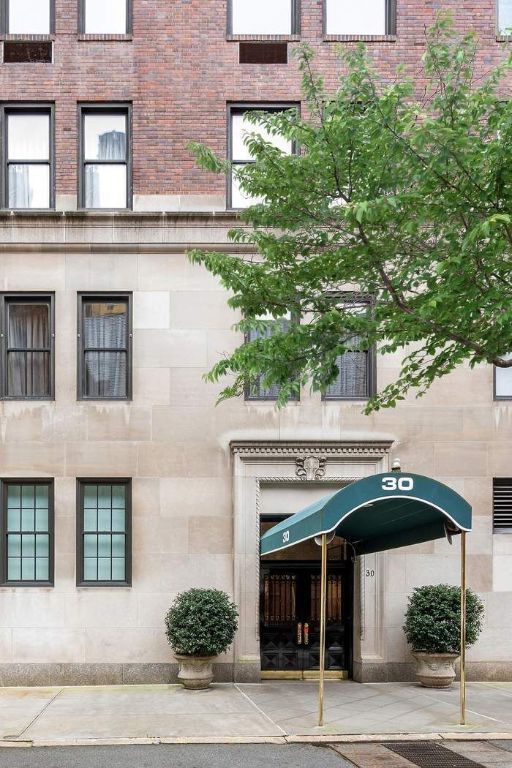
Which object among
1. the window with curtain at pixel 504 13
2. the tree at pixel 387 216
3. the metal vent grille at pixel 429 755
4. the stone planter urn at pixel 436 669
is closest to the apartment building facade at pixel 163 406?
the window with curtain at pixel 504 13

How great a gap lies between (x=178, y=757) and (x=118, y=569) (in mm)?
6043

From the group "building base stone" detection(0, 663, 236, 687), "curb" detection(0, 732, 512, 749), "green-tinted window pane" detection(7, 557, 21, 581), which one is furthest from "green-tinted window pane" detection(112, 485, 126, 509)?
"curb" detection(0, 732, 512, 749)

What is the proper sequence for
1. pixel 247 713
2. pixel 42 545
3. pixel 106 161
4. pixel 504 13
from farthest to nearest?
pixel 504 13 < pixel 106 161 < pixel 42 545 < pixel 247 713

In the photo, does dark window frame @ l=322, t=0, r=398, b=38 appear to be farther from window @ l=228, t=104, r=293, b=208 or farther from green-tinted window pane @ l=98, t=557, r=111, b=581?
green-tinted window pane @ l=98, t=557, r=111, b=581

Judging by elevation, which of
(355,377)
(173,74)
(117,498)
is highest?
(173,74)

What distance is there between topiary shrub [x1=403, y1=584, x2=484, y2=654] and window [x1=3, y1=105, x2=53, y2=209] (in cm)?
1085

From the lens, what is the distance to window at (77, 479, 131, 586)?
16500 millimetres

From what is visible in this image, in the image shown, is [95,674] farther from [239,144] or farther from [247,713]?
[239,144]

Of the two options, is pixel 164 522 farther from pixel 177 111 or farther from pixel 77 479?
pixel 177 111

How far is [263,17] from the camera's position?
17.4m

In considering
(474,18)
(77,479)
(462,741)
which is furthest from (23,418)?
(474,18)

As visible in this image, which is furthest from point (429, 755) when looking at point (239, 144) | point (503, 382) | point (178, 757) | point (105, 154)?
point (105, 154)

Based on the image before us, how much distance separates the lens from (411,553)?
1655 centimetres

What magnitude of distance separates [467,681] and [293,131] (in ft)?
→ 36.0
